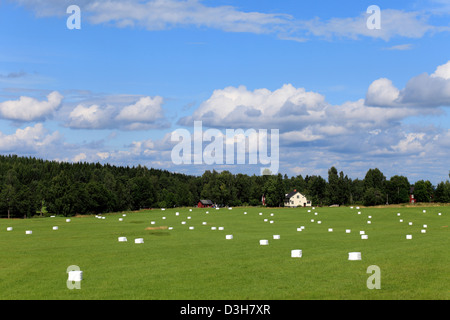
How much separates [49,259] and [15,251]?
282 inches

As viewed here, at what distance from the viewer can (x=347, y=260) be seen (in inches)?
1201

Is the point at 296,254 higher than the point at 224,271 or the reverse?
higher

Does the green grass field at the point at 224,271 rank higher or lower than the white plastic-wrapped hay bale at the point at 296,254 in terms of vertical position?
lower

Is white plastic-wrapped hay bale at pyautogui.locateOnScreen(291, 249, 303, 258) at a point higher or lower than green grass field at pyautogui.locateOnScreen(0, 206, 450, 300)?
higher

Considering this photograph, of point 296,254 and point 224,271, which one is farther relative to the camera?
point 296,254

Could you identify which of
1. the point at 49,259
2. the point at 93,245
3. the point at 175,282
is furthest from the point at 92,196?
the point at 175,282

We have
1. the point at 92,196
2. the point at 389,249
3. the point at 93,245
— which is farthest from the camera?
the point at 92,196

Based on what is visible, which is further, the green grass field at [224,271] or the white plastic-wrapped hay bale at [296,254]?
the white plastic-wrapped hay bale at [296,254]

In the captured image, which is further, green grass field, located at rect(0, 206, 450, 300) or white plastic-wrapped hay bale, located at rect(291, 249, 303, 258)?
white plastic-wrapped hay bale, located at rect(291, 249, 303, 258)
